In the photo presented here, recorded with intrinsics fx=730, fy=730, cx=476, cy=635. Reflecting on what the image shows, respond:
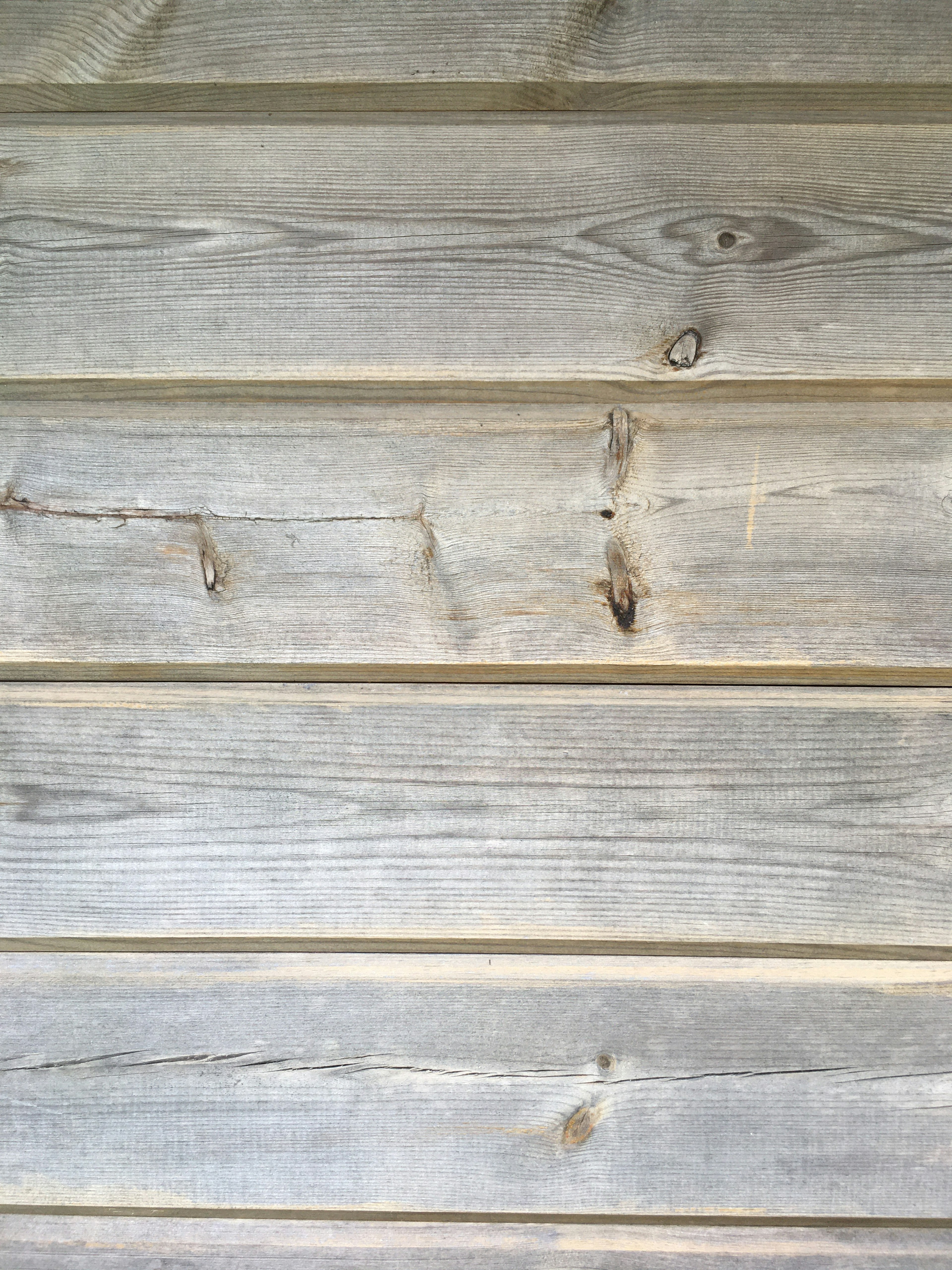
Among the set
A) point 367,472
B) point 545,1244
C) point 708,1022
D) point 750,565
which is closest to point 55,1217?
point 545,1244

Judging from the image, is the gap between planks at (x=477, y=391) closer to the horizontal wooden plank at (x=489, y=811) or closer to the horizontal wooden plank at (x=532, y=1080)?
the horizontal wooden plank at (x=489, y=811)

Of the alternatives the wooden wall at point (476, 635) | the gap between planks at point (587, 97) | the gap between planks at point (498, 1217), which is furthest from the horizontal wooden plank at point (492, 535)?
the gap between planks at point (498, 1217)

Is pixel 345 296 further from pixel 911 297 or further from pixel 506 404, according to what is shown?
pixel 911 297

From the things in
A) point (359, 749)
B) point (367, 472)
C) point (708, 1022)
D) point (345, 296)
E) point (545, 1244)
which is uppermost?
point (345, 296)

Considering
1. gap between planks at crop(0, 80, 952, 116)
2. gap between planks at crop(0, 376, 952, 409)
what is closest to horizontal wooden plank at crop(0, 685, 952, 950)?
gap between planks at crop(0, 376, 952, 409)

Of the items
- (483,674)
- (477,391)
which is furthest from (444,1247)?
(477,391)

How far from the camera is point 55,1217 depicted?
0.61m

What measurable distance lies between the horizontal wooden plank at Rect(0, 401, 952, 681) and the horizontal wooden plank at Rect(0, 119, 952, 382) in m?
0.04

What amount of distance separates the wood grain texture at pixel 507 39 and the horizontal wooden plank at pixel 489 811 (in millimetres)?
461

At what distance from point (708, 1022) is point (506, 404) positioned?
52 cm

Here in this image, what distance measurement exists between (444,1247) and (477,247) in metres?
0.80

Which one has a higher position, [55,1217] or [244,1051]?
[244,1051]

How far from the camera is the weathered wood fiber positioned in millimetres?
594

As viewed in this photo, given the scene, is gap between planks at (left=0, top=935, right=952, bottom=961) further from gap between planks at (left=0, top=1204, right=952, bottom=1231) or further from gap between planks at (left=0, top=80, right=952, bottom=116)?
gap between planks at (left=0, top=80, right=952, bottom=116)
